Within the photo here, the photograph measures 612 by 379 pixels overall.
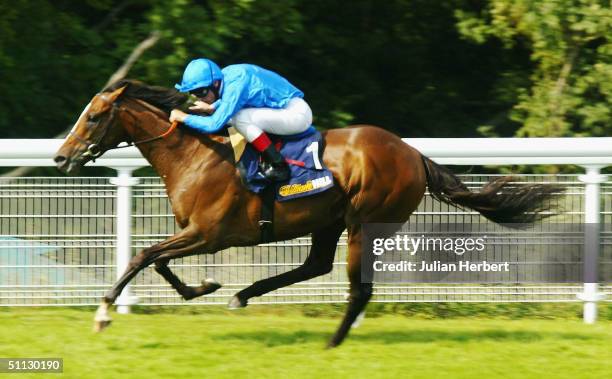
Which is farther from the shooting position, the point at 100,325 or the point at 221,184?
the point at 221,184

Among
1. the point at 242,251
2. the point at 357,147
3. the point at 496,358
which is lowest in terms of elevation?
the point at 496,358

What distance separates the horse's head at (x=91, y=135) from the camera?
6.66 m

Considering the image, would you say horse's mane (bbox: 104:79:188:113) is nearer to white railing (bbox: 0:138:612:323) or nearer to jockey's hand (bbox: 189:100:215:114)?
jockey's hand (bbox: 189:100:215:114)

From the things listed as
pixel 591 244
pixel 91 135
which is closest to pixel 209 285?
pixel 91 135

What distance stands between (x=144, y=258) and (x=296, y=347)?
1038 mm

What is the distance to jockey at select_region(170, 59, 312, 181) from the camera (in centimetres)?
653

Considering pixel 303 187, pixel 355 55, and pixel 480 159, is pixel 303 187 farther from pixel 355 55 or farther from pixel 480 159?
pixel 355 55

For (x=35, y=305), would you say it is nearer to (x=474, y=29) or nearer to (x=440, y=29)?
(x=474, y=29)

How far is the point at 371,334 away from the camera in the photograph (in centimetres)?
709

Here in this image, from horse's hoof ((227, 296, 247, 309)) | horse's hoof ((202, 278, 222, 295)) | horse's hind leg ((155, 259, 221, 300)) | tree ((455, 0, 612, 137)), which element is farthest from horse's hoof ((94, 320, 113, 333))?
tree ((455, 0, 612, 137))

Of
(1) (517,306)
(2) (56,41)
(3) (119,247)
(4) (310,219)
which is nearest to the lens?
(4) (310,219)

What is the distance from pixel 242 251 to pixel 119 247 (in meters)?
0.86

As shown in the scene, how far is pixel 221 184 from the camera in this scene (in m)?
6.68

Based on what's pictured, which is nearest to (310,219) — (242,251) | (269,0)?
(242,251)
